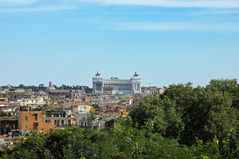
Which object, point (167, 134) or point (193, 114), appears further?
point (193, 114)

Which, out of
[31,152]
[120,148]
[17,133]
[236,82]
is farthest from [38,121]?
[120,148]

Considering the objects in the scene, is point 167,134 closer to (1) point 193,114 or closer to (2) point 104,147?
(1) point 193,114

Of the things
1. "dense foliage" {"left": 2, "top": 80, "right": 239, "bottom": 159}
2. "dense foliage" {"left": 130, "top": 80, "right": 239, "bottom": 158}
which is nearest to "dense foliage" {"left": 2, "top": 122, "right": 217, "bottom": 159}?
"dense foliage" {"left": 2, "top": 80, "right": 239, "bottom": 159}

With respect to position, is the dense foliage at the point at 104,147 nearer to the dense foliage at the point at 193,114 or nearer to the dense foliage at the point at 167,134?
the dense foliage at the point at 167,134

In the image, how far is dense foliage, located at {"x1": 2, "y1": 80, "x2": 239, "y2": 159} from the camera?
2761 centimetres

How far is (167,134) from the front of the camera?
46.1 metres

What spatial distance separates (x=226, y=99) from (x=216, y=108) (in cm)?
90

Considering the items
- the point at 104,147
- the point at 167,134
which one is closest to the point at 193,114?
the point at 167,134

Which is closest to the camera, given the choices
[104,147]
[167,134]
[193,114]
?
[104,147]

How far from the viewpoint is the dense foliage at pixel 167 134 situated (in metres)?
27.6

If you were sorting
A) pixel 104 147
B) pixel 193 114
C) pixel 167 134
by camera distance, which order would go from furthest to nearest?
pixel 193 114, pixel 167 134, pixel 104 147

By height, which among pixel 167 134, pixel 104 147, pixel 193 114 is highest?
pixel 193 114

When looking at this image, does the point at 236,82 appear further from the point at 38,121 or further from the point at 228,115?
the point at 38,121

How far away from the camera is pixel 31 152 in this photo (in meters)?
35.9
